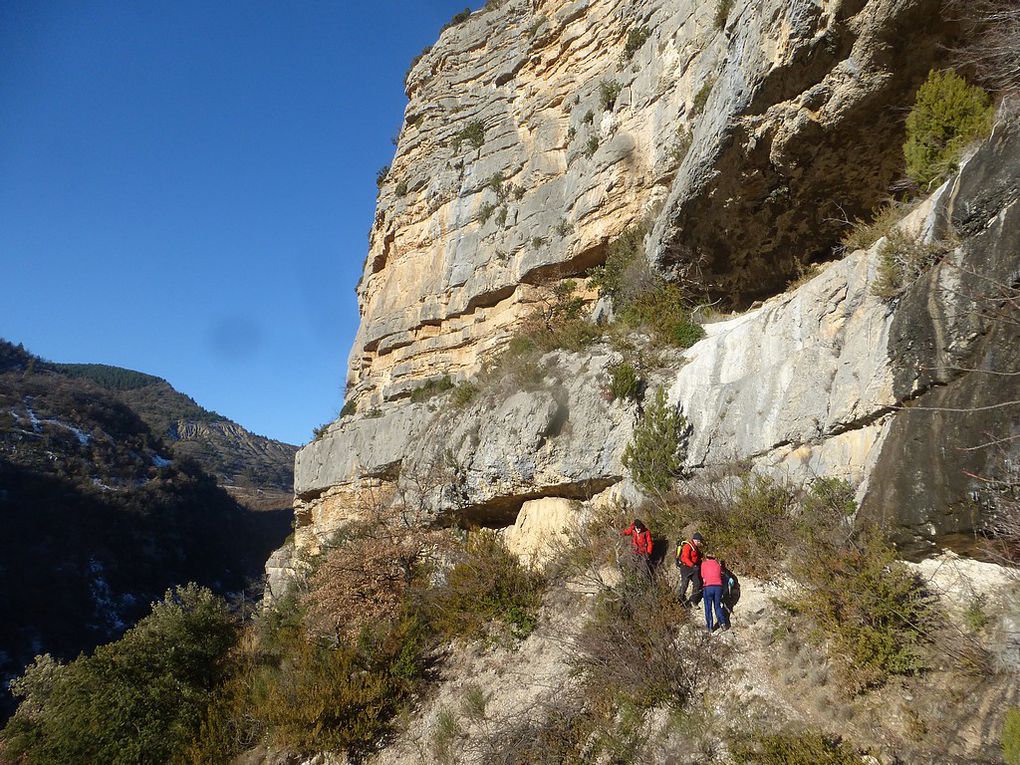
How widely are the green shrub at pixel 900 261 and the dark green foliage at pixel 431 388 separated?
414 inches

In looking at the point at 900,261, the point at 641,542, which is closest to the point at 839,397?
the point at 900,261

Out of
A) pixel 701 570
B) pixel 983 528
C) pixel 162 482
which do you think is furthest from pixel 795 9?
pixel 162 482

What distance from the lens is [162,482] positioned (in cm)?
5159

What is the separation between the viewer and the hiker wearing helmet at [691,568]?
6.16 metres

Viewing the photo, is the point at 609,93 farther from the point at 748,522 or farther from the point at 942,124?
the point at 748,522

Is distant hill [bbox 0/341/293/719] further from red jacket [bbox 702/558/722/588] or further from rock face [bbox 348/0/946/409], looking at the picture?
red jacket [bbox 702/558/722/588]

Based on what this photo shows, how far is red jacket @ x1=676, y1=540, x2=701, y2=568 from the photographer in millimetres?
6159

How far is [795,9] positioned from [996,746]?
321 inches

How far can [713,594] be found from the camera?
5.74 meters

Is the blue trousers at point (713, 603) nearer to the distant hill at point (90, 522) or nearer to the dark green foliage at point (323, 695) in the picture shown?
the dark green foliage at point (323, 695)

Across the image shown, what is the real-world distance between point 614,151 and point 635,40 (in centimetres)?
326

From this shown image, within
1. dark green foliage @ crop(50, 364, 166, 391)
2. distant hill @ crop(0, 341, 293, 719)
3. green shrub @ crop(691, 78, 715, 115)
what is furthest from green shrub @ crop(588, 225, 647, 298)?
dark green foliage @ crop(50, 364, 166, 391)

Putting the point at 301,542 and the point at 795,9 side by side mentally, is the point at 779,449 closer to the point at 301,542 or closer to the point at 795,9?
the point at 795,9

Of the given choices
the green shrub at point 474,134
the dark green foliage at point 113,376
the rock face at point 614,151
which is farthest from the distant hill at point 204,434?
the green shrub at point 474,134
